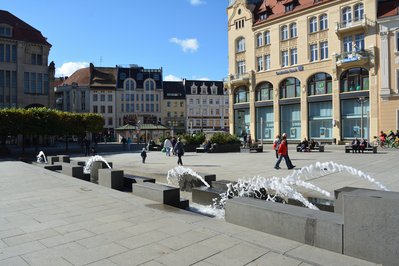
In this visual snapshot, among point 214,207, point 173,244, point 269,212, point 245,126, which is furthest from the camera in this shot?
point 245,126

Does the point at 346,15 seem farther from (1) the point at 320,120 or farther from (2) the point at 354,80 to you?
(1) the point at 320,120

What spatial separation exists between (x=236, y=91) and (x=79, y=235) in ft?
160

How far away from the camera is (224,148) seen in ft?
101

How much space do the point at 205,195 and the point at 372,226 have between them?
540 centimetres

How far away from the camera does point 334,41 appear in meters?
41.3

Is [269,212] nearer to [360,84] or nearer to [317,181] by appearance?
[317,181]

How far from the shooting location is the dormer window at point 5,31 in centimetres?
4862

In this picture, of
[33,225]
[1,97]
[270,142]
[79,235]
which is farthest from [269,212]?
[1,97]

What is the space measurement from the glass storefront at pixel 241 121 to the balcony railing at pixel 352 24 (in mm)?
16900

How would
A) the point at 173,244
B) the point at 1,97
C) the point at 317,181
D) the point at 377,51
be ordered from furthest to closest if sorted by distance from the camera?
1. the point at 1,97
2. the point at 377,51
3. the point at 317,181
4. the point at 173,244

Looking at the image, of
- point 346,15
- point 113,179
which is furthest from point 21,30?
point 113,179

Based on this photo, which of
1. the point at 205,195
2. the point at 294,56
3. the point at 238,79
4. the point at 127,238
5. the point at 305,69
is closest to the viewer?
the point at 127,238

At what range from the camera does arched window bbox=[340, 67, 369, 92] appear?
1534 inches

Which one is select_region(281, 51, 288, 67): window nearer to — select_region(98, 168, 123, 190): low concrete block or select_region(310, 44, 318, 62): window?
select_region(310, 44, 318, 62): window
